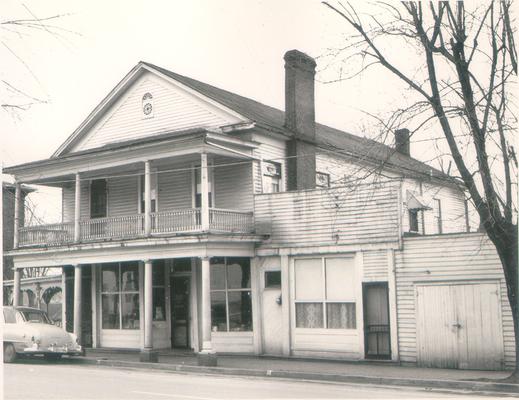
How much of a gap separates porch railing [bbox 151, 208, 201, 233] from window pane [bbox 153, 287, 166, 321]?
97.5 inches

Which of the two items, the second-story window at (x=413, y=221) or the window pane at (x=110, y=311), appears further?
the window pane at (x=110, y=311)

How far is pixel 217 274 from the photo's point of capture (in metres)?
23.2

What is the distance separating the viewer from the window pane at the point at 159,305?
2461cm

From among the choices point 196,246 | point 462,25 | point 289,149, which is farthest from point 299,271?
point 462,25

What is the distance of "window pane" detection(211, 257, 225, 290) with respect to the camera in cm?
2306

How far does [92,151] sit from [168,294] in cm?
534

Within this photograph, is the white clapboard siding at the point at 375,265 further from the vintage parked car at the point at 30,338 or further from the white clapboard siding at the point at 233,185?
the vintage parked car at the point at 30,338

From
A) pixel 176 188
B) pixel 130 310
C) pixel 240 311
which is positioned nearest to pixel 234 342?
pixel 240 311

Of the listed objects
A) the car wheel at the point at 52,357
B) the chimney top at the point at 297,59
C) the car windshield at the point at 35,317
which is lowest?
the car wheel at the point at 52,357

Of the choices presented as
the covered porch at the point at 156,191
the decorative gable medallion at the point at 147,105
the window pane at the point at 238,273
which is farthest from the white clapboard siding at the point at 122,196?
the window pane at the point at 238,273

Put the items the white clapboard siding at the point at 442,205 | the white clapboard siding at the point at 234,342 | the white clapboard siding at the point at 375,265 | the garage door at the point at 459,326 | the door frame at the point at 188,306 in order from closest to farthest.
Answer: the garage door at the point at 459,326
the white clapboard siding at the point at 375,265
the white clapboard siding at the point at 234,342
the door frame at the point at 188,306
the white clapboard siding at the point at 442,205

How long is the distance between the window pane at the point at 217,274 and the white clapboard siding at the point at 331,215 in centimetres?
199

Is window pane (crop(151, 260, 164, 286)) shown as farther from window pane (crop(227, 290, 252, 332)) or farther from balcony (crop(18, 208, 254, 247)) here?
window pane (crop(227, 290, 252, 332))

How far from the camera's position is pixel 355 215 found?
2038 cm
